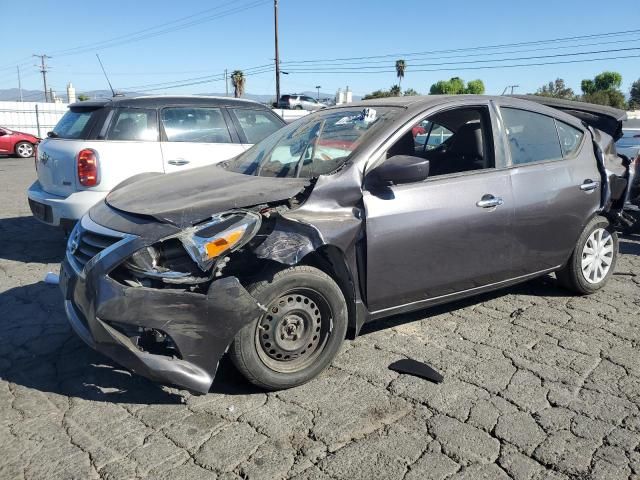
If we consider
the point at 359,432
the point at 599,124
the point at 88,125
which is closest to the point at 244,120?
the point at 88,125

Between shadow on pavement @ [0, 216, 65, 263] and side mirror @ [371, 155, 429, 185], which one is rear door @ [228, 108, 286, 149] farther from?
side mirror @ [371, 155, 429, 185]

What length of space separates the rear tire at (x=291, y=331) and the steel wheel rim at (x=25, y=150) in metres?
19.6

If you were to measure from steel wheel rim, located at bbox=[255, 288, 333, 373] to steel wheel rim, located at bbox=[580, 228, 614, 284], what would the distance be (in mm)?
2720

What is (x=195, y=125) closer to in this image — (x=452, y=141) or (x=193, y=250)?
(x=452, y=141)

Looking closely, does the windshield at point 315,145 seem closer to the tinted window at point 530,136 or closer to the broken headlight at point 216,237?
the broken headlight at point 216,237

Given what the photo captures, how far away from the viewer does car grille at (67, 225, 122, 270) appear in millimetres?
3209

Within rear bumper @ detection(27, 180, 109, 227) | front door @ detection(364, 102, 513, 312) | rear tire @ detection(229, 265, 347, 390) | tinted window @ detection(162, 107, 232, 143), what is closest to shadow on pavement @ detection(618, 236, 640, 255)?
front door @ detection(364, 102, 513, 312)

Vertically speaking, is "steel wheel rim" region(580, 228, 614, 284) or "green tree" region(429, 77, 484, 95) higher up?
"green tree" region(429, 77, 484, 95)

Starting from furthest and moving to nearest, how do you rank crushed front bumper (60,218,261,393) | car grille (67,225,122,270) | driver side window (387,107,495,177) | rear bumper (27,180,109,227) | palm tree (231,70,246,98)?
1. palm tree (231,70,246,98)
2. rear bumper (27,180,109,227)
3. driver side window (387,107,495,177)
4. car grille (67,225,122,270)
5. crushed front bumper (60,218,261,393)

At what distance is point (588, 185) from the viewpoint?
457cm

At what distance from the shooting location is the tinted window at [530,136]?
4.25 meters

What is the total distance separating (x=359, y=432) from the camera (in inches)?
113

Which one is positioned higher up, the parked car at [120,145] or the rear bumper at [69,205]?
the parked car at [120,145]

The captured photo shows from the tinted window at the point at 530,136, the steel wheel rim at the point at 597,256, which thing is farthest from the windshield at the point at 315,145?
the steel wheel rim at the point at 597,256
